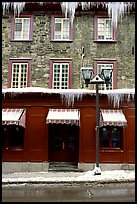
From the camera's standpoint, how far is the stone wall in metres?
19.0

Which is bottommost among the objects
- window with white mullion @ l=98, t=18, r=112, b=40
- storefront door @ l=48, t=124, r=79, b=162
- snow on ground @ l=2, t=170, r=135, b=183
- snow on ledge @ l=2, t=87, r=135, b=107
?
snow on ground @ l=2, t=170, r=135, b=183

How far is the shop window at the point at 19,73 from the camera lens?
18953mm

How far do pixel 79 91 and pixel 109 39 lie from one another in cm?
420

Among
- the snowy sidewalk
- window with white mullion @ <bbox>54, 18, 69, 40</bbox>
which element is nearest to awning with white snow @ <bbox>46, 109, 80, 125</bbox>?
the snowy sidewalk

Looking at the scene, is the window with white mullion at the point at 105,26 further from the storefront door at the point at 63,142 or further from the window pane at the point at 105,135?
the storefront door at the point at 63,142

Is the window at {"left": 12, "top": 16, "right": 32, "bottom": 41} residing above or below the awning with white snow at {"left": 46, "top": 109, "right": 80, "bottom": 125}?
above

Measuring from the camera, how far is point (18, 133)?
18.2 meters

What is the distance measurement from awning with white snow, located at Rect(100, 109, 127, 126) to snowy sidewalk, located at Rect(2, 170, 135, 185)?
274 cm

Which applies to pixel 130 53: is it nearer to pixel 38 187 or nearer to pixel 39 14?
pixel 39 14

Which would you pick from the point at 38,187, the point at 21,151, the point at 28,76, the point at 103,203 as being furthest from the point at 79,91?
the point at 103,203

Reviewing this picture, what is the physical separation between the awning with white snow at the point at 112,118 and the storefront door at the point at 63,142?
210 centimetres

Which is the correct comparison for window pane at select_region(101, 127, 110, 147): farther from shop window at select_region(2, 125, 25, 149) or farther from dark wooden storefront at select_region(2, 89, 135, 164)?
shop window at select_region(2, 125, 25, 149)

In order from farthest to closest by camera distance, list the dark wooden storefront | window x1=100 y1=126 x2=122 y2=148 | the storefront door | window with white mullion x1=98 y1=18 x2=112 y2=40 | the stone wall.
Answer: window with white mullion x1=98 y1=18 x2=112 y2=40
the stone wall
the storefront door
window x1=100 y1=126 x2=122 y2=148
the dark wooden storefront

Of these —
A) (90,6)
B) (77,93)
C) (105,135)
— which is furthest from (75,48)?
(105,135)
